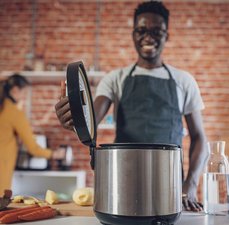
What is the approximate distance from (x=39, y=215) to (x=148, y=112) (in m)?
0.90

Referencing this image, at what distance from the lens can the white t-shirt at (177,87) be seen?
1.65 metres

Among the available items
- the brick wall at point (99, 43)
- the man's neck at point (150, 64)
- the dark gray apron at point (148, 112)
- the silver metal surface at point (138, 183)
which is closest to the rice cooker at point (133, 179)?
the silver metal surface at point (138, 183)

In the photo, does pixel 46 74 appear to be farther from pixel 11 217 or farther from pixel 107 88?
pixel 11 217

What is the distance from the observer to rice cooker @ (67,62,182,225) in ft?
2.28

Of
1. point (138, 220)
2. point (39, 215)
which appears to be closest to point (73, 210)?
point (39, 215)

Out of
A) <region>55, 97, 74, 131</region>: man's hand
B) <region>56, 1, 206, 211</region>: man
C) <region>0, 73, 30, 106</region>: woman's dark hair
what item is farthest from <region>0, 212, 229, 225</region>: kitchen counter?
<region>0, 73, 30, 106</region>: woman's dark hair

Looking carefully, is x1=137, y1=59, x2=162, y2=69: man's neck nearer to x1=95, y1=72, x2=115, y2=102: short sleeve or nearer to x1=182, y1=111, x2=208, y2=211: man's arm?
x1=95, y1=72, x2=115, y2=102: short sleeve

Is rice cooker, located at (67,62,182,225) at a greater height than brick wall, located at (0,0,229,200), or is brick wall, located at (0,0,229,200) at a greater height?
brick wall, located at (0,0,229,200)

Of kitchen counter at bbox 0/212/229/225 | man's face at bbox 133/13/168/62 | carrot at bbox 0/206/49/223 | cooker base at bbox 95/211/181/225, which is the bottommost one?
kitchen counter at bbox 0/212/229/225

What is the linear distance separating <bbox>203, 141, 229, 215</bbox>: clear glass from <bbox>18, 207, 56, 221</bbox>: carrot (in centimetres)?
43

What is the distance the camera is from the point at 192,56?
3219 millimetres

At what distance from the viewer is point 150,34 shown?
5.30ft

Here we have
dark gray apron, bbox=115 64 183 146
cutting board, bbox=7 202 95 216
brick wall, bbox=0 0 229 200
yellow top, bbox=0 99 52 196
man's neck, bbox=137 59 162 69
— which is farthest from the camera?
brick wall, bbox=0 0 229 200

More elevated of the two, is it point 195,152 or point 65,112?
point 65,112
